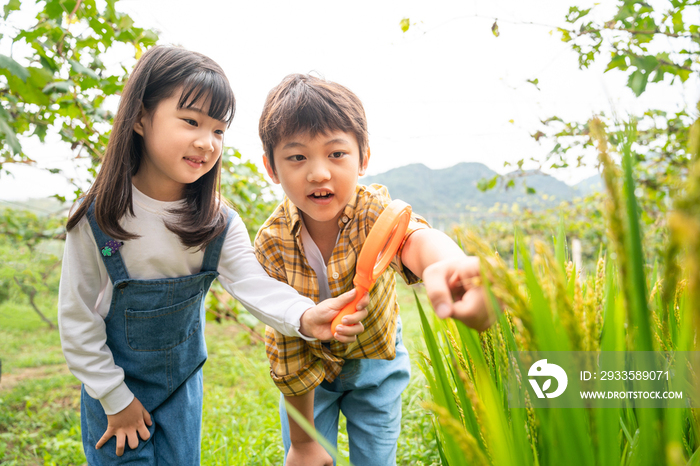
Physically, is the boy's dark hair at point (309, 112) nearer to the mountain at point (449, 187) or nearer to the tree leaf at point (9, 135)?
the tree leaf at point (9, 135)

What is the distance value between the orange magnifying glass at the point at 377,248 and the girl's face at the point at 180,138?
683 mm

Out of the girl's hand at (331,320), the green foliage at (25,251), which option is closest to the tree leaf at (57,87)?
the girl's hand at (331,320)

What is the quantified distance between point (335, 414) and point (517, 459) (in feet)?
4.18

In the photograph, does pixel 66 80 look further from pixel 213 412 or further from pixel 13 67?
pixel 213 412

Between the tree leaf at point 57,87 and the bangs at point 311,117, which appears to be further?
the tree leaf at point 57,87

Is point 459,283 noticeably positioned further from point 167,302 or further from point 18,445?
point 18,445

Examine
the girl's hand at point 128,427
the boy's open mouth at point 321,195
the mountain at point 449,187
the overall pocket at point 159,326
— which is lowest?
the girl's hand at point 128,427

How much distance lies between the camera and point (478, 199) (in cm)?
1007

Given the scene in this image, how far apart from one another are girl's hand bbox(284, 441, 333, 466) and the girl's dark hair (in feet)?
2.54

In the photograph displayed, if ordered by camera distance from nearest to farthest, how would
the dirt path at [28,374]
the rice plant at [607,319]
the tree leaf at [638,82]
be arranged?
the rice plant at [607,319]
the tree leaf at [638,82]
the dirt path at [28,374]

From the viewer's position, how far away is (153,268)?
1.36m

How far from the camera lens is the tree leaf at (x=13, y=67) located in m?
1.28

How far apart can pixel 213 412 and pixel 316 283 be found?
165 cm

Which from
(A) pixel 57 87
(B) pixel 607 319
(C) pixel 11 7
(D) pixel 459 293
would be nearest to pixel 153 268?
(A) pixel 57 87
